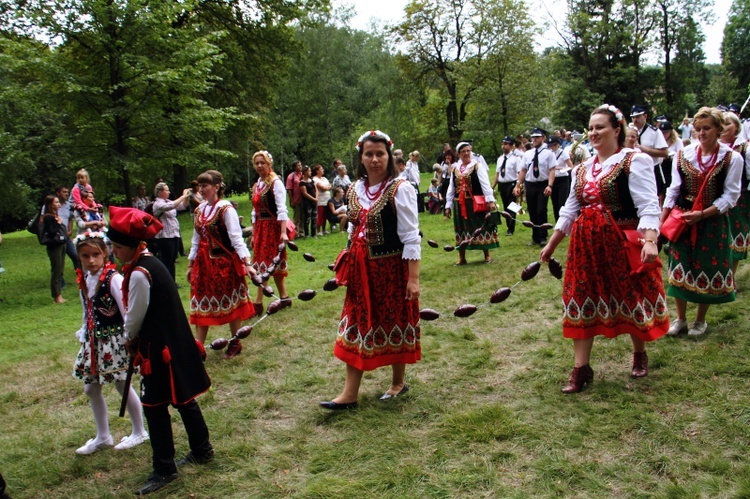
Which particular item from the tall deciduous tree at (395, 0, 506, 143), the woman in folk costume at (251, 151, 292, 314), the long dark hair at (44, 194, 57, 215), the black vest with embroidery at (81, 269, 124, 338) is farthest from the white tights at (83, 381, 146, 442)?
the tall deciduous tree at (395, 0, 506, 143)

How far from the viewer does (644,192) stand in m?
4.00

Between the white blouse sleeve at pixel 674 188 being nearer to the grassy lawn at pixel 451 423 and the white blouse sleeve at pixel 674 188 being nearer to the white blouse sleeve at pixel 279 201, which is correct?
the grassy lawn at pixel 451 423

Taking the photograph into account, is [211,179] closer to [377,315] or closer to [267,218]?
[267,218]

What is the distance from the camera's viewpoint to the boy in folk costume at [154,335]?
139 inches

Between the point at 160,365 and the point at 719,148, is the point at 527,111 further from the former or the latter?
the point at 160,365

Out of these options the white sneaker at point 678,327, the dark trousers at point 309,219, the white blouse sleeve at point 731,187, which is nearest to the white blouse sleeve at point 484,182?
the white sneaker at point 678,327

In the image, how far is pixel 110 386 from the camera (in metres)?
5.58

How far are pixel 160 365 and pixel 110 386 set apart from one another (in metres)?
2.43

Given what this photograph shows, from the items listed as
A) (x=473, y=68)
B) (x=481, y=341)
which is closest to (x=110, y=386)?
(x=481, y=341)

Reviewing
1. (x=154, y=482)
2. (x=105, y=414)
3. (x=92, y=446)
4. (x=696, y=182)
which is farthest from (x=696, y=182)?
(x=92, y=446)

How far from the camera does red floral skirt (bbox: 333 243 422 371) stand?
433 centimetres

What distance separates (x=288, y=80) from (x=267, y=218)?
29368 millimetres

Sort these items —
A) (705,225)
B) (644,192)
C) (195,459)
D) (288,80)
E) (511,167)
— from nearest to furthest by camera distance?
(195,459) → (644,192) → (705,225) → (511,167) → (288,80)

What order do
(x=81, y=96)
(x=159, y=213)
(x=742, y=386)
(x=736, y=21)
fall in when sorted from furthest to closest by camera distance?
1. (x=736, y=21)
2. (x=81, y=96)
3. (x=159, y=213)
4. (x=742, y=386)
